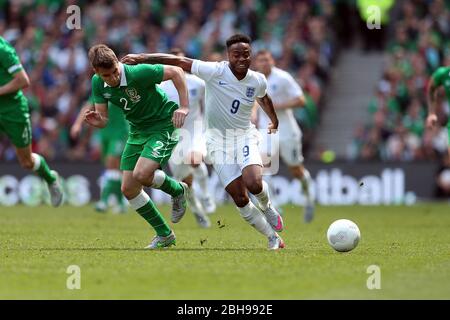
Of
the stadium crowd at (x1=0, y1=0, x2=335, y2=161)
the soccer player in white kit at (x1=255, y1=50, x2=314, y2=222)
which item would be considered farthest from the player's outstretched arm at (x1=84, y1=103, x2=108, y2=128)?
the stadium crowd at (x1=0, y1=0, x2=335, y2=161)

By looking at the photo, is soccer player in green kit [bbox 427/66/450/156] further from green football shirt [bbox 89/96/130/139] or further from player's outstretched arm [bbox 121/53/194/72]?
green football shirt [bbox 89/96/130/139]

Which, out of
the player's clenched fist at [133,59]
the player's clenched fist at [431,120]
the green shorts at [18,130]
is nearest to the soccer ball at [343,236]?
the player's clenched fist at [133,59]

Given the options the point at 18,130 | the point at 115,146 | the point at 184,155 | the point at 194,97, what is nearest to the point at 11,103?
the point at 18,130

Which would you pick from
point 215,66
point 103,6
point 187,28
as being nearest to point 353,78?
point 187,28

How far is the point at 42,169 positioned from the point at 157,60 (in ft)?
14.0

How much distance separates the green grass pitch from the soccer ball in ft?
0.41

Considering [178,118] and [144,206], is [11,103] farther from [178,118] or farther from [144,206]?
[178,118]

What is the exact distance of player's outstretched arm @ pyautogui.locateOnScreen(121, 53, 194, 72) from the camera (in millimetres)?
11202

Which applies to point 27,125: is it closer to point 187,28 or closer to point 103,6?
point 187,28

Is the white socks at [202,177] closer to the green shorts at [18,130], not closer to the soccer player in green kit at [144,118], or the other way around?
the green shorts at [18,130]

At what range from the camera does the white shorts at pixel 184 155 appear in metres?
15.8

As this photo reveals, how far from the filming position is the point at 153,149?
11453 millimetres

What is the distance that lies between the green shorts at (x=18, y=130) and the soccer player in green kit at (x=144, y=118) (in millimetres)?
2976
